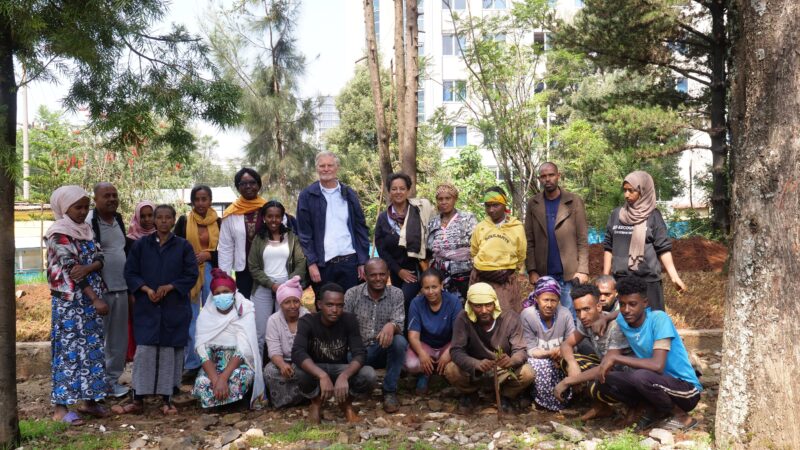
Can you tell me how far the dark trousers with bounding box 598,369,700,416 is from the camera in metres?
4.84

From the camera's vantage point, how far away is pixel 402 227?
21.3 feet

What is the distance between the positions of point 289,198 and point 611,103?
36.0 ft

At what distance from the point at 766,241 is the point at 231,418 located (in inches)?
163

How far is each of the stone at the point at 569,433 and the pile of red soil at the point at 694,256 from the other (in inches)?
253

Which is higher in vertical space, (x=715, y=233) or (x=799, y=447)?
(x=715, y=233)

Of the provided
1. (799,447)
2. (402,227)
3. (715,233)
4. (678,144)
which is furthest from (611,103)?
(799,447)

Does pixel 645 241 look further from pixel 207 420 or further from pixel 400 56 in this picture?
pixel 400 56

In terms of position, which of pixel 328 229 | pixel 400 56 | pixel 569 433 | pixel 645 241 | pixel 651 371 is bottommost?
pixel 569 433

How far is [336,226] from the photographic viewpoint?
6.46 meters

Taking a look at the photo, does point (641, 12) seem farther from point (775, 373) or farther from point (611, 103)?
point (775, 373)

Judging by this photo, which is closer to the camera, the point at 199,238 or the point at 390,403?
the point at 390,403

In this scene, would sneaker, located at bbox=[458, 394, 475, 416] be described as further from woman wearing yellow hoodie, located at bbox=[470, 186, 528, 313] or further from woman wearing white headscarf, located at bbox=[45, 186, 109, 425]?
woman wearing white headscarf, located at bbox=[45, 186, 109, 425]

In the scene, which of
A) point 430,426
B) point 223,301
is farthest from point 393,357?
point 223,301

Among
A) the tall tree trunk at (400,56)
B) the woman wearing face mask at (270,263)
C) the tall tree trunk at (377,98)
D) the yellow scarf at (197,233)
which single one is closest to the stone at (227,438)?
the woman wearing face mask at (270,263)
